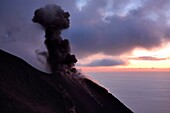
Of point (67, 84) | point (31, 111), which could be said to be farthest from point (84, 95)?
point (31, 111)

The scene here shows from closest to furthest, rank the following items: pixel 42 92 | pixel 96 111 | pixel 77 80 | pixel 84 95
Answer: pixel 42 92, pixel 96 111, pixel 84 95, pixel 77 80

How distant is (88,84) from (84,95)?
16.0 m

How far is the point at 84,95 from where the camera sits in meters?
93.1

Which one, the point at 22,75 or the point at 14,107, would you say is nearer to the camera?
the point at 14,107

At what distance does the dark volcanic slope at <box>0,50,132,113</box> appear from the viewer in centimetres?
6231

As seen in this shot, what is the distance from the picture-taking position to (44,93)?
252 feet

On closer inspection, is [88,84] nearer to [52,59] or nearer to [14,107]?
[52,59]

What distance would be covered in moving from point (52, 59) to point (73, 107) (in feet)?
108

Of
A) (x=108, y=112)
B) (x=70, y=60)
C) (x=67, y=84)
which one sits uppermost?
(x=70, y=60)

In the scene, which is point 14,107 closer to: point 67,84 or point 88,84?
point 67,84

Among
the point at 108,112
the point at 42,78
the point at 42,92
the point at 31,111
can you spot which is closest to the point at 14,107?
the point at 31,111

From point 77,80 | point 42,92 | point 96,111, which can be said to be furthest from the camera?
point 77,80

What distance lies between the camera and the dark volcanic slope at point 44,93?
204 ft

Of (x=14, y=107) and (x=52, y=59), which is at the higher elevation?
(x=52, y=59)
